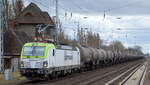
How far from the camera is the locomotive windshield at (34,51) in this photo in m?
25.7

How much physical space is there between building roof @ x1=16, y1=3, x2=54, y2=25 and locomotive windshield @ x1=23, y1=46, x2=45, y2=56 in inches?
2133

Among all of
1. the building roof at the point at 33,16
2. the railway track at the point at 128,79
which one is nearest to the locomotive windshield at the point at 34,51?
the railway track at the point at 128,79

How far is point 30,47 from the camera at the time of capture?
2619 cm

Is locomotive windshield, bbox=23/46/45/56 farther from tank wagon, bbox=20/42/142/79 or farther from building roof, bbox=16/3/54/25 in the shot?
building roof, bbox=16/3/54/25

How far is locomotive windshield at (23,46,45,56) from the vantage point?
84.3ft

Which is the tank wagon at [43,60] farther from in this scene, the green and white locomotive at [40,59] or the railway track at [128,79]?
the railway track at [128,79]

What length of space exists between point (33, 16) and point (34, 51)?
191 feet

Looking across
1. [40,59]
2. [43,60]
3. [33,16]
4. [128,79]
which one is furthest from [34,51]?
[33,16]

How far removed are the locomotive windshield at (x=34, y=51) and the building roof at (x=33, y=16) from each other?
5419 cm

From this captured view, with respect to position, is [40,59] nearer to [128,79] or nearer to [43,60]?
[43,60]

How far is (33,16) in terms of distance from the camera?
273ft

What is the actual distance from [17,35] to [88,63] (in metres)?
→ 15.4

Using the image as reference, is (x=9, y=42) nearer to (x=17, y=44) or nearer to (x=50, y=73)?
(x=17, y=44)

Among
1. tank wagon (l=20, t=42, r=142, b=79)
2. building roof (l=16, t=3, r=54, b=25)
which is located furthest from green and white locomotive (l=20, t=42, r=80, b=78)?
building roof (l=16, t=3, r=54, b=25)
